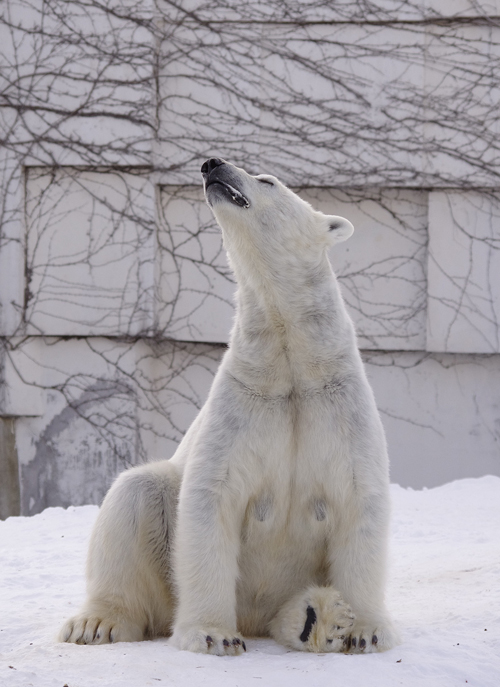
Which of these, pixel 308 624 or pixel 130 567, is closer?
pixel 308 624

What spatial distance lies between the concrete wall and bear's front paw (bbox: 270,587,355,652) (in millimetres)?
4956

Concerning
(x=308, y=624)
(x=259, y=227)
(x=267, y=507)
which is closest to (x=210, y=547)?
(x=267, y=507)

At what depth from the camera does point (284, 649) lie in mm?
2201

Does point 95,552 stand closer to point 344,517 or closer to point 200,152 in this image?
point 344,517

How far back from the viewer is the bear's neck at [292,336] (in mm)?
2264

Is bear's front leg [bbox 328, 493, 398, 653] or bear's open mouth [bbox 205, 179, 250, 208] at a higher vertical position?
bear's open mouth [bbox 205, 179, 250, 208]

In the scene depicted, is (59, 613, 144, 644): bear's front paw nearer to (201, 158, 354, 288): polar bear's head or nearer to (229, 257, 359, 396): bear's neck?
(229, 257, 359, 396): bear's neck

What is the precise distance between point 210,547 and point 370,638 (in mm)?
507

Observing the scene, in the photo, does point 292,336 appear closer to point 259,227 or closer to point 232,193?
point 259,227

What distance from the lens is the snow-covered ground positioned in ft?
6.13

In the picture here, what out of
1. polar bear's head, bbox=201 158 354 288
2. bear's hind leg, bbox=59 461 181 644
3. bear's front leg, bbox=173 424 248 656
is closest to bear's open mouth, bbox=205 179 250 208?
polar bear's head, bbox=201 158 354 288

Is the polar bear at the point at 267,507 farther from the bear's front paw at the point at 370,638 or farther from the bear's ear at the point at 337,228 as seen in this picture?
the bear's ear at the point at 337,228

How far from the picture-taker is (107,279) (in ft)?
23.1

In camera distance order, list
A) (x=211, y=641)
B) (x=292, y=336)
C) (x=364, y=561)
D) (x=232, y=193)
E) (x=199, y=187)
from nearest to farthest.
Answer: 1. (x=211, y=641)
2. (x=364, y=561)
3. (x=292, y=336)
4. (x=232, y=193)
5. (x=199, y=187)
